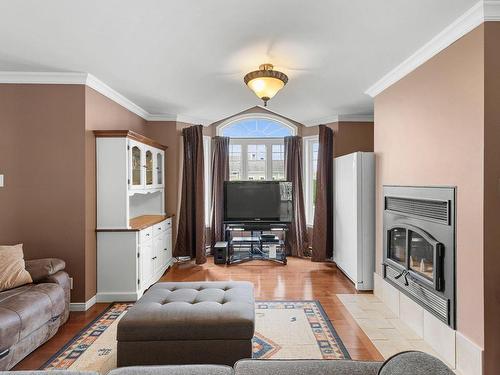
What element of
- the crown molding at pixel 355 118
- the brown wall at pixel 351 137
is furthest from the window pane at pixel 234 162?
the crown molding at pixel 355 118

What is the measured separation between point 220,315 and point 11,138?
2784 millimetres

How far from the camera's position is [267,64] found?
10.2 ft

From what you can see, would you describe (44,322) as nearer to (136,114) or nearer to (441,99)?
(136,114)

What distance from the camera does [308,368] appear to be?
1.14 m

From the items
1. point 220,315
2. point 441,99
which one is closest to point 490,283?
point 441,99

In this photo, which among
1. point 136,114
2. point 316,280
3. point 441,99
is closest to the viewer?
point 441,99

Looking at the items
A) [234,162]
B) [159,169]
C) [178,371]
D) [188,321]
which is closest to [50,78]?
[159,169]

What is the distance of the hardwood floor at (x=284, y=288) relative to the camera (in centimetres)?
250

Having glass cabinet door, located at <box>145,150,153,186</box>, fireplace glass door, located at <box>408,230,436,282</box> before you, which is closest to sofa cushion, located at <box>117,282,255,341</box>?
fireplace glass door, located at <box>408,230,436,282</box>

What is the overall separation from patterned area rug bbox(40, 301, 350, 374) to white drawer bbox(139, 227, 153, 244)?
764 millimetres

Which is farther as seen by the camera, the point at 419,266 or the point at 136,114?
the point at 136,114

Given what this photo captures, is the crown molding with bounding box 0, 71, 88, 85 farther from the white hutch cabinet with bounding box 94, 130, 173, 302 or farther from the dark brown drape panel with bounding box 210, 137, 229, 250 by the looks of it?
the dark brown drape panel with bounding box 210, 137, 229, 250

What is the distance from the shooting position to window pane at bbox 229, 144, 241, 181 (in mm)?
5871

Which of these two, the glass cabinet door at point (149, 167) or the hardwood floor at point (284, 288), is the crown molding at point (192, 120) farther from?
the hardwood floor at point (284, 288)
